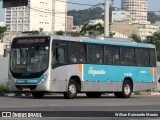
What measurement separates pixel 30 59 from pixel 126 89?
7321 mm

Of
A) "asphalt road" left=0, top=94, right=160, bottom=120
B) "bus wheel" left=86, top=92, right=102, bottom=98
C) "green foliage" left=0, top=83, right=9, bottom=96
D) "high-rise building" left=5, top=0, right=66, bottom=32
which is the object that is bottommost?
"bus wheel" left=86, top=92, right=102, bottom=98

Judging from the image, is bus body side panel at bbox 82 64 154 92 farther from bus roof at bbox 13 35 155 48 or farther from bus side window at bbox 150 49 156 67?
bus roof at bbox 13 35 155 48

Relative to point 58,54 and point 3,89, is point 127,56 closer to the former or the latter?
point 58,54

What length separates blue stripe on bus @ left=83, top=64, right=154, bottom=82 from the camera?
29.2 m

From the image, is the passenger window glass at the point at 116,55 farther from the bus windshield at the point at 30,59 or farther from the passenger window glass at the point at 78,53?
the bus windshield at the point at 30,59

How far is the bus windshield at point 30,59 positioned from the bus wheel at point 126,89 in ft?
21.6

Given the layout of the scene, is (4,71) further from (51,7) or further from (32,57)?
(51,7)

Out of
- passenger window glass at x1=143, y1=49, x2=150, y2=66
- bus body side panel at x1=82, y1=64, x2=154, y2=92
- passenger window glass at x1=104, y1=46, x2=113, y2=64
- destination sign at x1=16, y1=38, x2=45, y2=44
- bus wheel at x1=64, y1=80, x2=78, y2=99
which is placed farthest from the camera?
passenger window glass at x1=143, y1=49, x2=150, y2=66

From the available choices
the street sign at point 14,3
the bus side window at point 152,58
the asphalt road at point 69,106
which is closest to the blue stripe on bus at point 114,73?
the bus side window at point 152,58

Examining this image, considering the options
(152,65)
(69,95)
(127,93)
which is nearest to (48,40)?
(69,95)

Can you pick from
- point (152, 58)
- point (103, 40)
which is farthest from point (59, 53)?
point (152, 58)

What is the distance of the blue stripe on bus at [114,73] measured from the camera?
29250 millimetres

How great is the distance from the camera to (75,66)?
1109 inches

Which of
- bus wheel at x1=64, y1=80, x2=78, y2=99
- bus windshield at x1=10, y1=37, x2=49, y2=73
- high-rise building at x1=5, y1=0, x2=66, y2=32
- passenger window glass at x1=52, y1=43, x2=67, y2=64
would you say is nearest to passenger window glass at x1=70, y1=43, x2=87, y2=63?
passenger window glass at x1=52, y1=43, x2=67, y2=64
